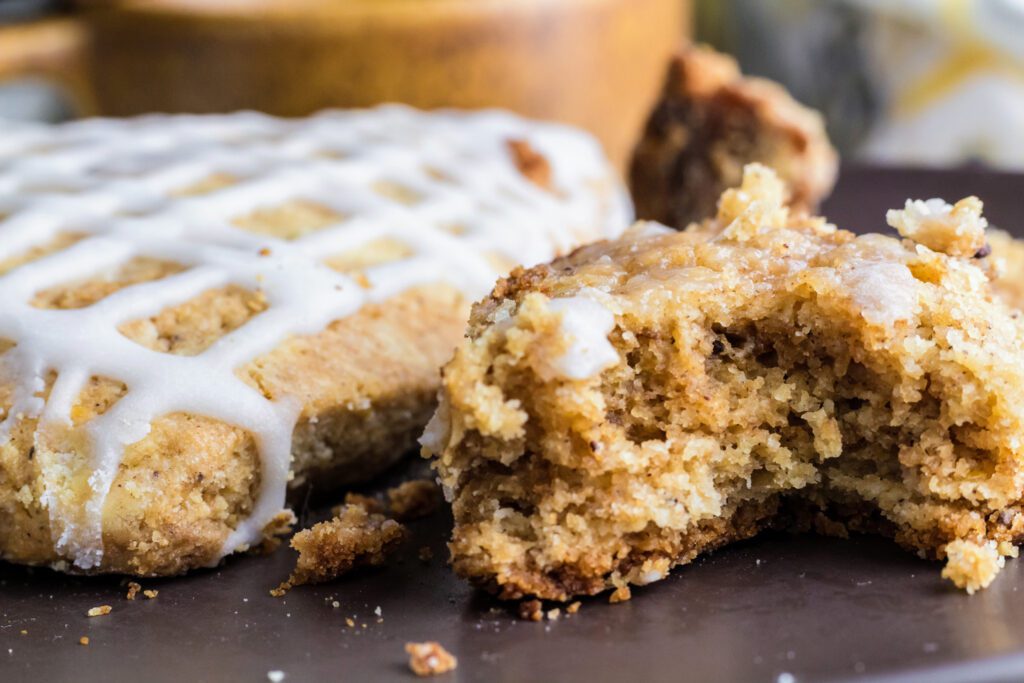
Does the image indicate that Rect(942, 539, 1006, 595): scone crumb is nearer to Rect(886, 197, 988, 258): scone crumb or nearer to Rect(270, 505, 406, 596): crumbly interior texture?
Rect(886, 197, 988, 258): scone crumb

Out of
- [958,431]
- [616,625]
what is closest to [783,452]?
[958,431]

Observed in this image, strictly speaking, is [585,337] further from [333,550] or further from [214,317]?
[214,317]

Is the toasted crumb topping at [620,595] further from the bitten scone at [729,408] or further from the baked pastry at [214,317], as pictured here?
the baked pastry at [214,317]

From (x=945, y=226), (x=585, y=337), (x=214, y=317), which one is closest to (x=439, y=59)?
(x=214, y=317)

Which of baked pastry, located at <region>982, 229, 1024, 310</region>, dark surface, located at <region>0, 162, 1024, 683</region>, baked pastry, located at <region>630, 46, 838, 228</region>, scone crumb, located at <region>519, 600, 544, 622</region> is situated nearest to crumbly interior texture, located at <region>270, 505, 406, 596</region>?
dark surface, located at <region>0, 162, 1024, 683</region>

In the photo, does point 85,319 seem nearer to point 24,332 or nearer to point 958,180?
point 24,332
